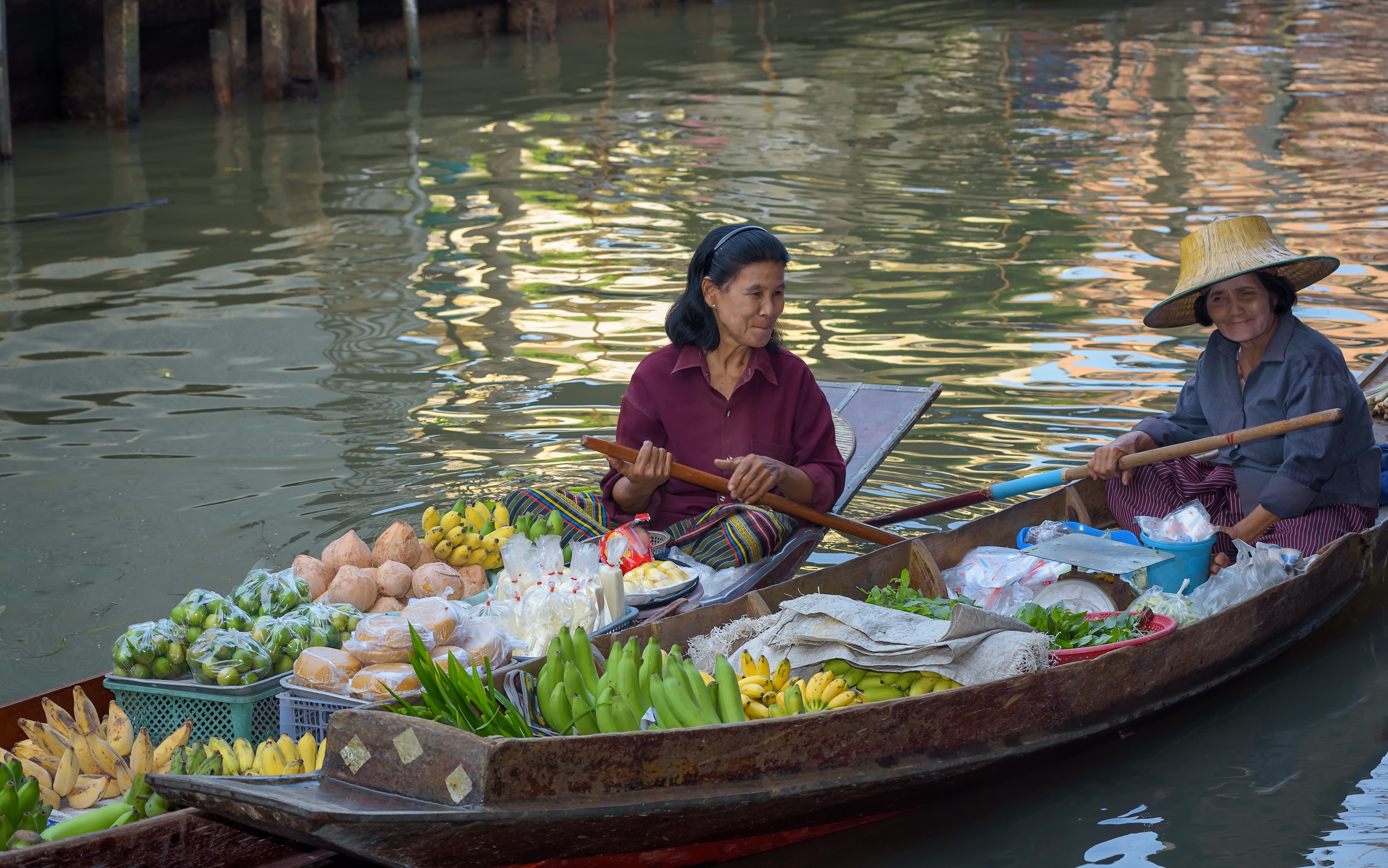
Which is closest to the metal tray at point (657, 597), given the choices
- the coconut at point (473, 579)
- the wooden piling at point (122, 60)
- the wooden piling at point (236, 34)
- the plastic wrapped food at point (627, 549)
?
the plastic wrapped food at point (627, 549)

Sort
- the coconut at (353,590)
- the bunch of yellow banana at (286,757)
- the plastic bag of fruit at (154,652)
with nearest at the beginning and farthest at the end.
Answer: the bunch of yellow banana at (286,757)
the plastic bag of fruit at (154,652)
the coconut at (353,590)

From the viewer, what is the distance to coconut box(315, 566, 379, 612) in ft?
11.5

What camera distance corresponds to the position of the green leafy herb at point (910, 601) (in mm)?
3338

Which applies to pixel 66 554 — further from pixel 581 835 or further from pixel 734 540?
pixel 581 835

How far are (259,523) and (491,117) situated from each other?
8.09m

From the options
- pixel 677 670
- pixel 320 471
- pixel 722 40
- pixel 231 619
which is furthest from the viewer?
pixel 722 40

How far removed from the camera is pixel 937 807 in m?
3.29

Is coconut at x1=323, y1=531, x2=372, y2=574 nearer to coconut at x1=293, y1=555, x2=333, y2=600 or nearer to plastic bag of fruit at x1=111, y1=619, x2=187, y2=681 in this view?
coconut at x1=293, y1=555, x2=333, y2=600

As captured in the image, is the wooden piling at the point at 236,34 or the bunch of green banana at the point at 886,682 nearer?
the bunch of green banana at the point at 886,682

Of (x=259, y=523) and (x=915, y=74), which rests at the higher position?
(x=915, y=74)

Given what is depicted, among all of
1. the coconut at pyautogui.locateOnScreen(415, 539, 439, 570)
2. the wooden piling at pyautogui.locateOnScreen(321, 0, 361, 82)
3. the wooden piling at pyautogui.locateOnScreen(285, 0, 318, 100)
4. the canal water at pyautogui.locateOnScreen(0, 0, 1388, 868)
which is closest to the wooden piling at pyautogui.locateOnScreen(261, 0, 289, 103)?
the wooden piling at pyautogui.locateOnScreen(285, 0, 318, 100)

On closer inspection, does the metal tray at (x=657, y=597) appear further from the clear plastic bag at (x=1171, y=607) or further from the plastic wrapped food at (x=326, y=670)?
the clear plastic bag at (x=1171, y=607)

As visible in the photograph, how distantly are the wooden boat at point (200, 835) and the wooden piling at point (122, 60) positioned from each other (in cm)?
873

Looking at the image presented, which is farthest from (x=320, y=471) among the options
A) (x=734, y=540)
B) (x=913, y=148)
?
(x=913, y=148)
